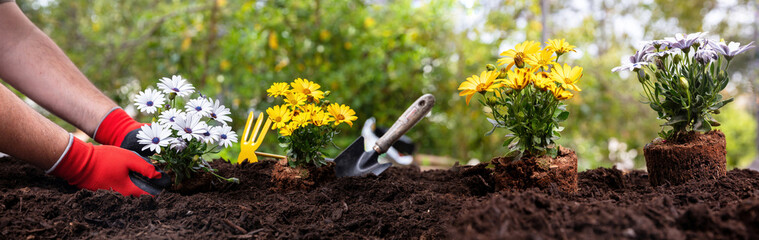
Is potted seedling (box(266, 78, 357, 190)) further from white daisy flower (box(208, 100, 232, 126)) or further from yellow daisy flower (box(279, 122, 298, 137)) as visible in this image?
white daisy flower (box(208, 100, 232, 126))

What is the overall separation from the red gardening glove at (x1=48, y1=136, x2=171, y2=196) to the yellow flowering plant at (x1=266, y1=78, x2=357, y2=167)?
424 millimetres

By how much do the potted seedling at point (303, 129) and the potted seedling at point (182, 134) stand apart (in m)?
0.16

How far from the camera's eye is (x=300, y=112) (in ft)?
5.04

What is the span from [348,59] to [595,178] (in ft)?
8.15

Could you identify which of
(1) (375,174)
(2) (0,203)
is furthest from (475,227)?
(2) (0,203)

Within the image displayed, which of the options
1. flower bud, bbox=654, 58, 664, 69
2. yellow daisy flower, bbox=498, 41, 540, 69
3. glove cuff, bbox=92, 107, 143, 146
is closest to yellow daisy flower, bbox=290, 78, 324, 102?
yellow daisy flower, bbox=498, 41, 540, 69

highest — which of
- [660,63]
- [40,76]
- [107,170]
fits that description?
[660,63]

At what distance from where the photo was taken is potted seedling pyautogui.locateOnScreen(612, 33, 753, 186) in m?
1.31

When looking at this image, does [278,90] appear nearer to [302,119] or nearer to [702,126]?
[302,119]

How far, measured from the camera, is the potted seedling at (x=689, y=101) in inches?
51.4

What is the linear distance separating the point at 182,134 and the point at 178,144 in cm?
4

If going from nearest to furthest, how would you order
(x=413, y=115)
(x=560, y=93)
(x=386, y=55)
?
(x=560, y=93) → (x=413, y=115) → (x=386, y=55)

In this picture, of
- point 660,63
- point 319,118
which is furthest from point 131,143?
point 660,63

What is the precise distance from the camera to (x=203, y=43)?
4.15 meters
